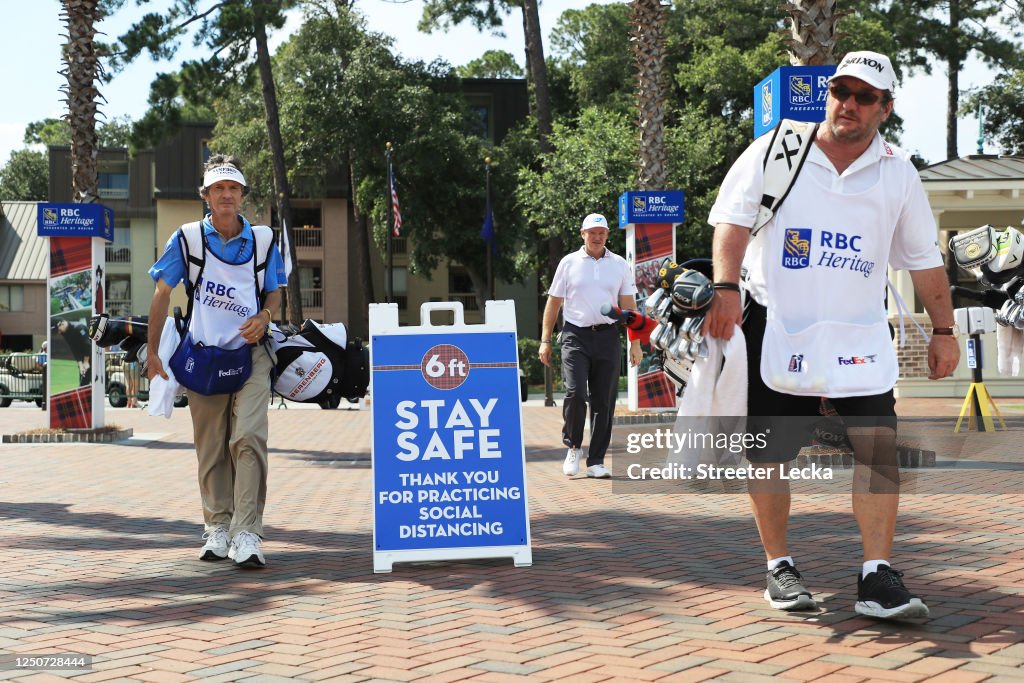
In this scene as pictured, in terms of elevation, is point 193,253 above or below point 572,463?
above

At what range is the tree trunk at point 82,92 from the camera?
16.5 m

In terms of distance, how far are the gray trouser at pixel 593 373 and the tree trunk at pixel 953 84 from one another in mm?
35230

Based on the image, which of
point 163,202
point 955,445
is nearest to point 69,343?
point 955,445

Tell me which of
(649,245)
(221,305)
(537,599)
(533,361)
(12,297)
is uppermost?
(12,297)

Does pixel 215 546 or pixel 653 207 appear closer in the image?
pixel 215 546

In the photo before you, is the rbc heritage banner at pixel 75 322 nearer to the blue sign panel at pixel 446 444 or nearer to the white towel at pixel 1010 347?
the blue sign panel at pixel 446 444

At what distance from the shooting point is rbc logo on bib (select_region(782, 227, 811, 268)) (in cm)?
440

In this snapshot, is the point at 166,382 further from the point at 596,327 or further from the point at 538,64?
the point at 538,64

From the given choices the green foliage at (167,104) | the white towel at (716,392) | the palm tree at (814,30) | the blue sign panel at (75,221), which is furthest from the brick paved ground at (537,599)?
the green foliage at (167,104)

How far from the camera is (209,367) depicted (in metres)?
5.96

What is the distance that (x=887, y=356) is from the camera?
4410mm

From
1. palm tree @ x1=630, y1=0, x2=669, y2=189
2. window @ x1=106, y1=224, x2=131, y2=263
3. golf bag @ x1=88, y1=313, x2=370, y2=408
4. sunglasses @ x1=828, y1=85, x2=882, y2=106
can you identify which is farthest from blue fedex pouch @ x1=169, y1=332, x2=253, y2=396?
window @ x1=106, y1=224, x2=131, y2=263

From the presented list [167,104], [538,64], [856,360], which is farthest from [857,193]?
[538,64]

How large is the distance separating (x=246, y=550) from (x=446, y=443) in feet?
3.76
